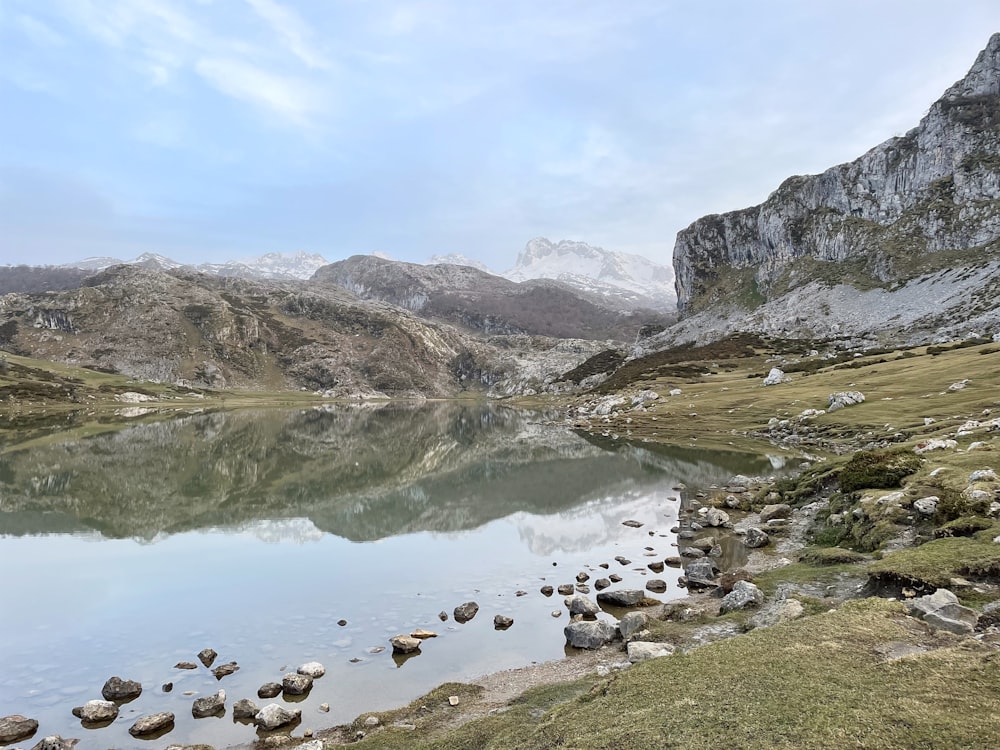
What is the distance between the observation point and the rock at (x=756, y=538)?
3212 cm

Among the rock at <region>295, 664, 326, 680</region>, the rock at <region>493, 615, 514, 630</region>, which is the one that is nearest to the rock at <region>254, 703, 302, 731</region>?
the rock at <region>295, 664, 326, 680</region>

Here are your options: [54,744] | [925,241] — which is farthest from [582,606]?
[925,241]

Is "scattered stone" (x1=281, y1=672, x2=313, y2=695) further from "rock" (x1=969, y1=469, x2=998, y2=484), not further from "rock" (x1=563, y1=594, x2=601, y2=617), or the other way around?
"rock" (x1=969, y1=469, x2=998, y2=484)

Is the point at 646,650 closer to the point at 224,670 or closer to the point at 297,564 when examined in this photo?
the point at 224,670

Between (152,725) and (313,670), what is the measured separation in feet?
16.5

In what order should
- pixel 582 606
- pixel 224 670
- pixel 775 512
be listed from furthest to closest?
pixel 775 512 < pixel 582 606 < pixel 224 670

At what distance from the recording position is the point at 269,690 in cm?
1944

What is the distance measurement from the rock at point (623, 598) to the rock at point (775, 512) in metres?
15.2

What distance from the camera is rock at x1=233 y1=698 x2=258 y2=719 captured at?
18.1 m

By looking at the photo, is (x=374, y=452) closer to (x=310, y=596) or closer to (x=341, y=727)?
(x=310, y=596)

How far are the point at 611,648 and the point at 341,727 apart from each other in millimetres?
9967

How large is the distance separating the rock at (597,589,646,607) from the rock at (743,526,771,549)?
32.1ft

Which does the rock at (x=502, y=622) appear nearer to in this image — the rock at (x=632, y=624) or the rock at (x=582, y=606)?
the rock at (x=582, y=606)

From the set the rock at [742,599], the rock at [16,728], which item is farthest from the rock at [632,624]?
the rock at [16,728]
